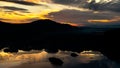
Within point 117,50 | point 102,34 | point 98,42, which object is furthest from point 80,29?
point 117,50

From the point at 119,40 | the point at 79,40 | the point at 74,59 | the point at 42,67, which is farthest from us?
the point at 79,40

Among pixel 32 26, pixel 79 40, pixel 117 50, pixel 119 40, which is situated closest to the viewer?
pixel 117 50

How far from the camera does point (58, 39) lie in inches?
1390

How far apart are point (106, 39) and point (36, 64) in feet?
45.6

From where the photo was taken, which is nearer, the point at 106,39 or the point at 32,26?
the point at 106,39

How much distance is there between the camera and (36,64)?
2059cm

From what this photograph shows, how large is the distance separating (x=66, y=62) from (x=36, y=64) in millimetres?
2581

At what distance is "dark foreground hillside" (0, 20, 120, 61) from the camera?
96.0 feet

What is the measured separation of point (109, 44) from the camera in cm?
3069

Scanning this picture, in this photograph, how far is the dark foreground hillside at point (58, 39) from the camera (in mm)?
29261

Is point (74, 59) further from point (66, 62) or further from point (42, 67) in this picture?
point (42, 67)

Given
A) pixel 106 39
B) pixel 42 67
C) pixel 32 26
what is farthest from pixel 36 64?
pixel 32 26

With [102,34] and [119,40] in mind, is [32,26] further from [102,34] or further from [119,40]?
[119,40]

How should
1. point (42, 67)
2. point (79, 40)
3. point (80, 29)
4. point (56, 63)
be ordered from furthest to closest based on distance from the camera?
point (80, 29) < point (79, 40) < point (56, 63) < point (42, 67)
